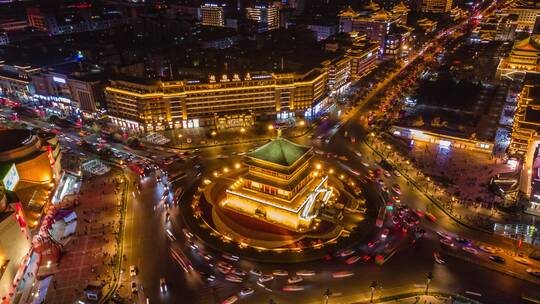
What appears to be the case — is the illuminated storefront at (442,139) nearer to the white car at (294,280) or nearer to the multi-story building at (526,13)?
the white car at (294,280)

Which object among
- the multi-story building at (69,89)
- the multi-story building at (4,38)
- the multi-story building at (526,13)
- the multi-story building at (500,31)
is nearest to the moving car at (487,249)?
the multi-story building at (69,89)

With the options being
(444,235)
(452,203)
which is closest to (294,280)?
(444,235)

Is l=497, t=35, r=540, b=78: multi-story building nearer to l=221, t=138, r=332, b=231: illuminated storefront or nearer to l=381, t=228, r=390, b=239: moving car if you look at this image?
l=381, t=228, r=390, b=239: moving car

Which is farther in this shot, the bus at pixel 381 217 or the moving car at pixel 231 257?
the bus at pixel 381 217

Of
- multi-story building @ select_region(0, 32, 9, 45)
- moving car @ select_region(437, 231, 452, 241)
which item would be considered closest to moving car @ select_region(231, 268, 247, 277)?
moving car @ select_region(437, 231, 452, 241)

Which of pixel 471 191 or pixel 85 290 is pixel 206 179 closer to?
pixel 85 290

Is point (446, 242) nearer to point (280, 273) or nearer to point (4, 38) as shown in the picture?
point (280, 273)

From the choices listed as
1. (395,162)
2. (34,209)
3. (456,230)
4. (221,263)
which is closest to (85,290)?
(221,263)
